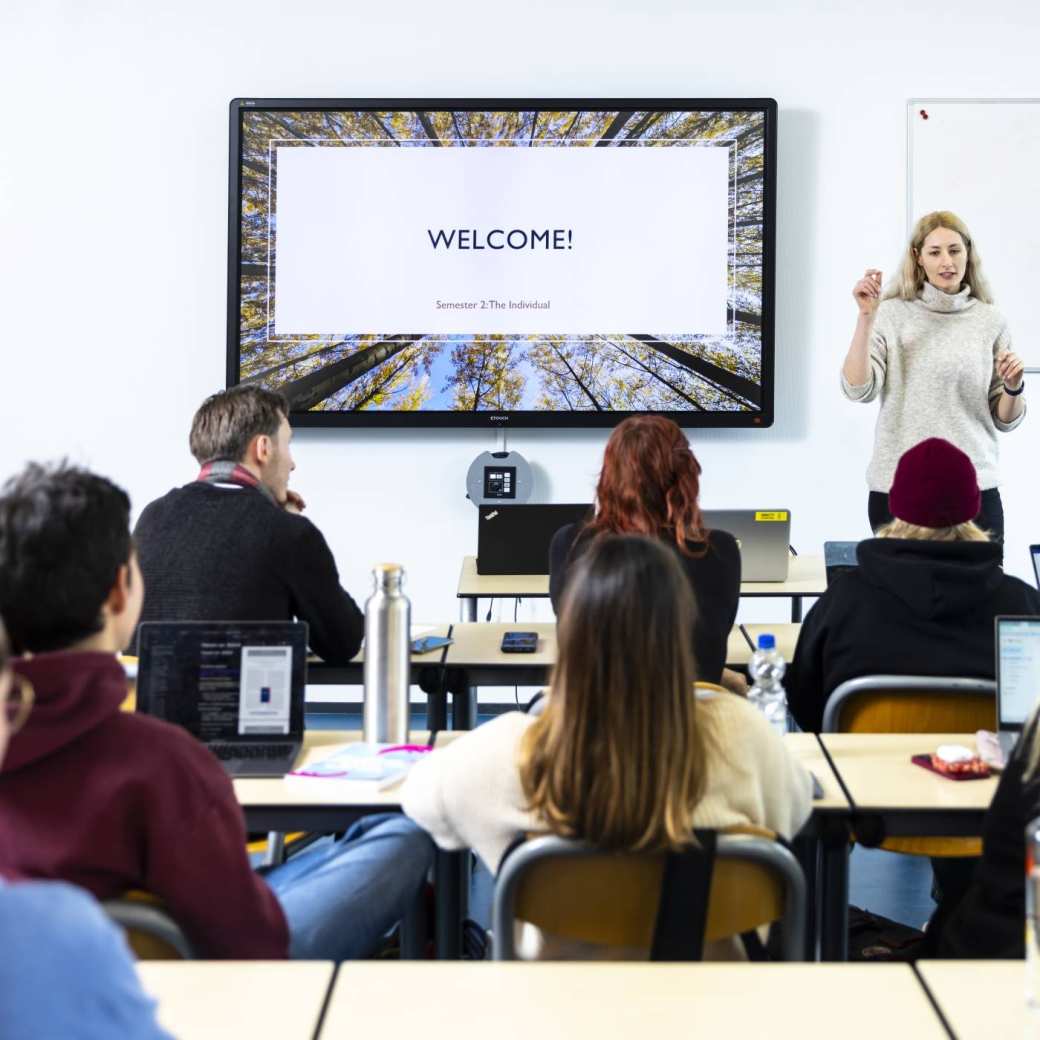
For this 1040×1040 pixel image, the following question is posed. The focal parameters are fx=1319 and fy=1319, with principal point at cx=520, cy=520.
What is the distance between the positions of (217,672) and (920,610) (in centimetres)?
134

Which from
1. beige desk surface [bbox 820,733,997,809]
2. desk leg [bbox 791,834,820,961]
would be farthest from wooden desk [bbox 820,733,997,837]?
desk leg [bbox 791,834,820,961]

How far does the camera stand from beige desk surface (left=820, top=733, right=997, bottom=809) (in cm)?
198

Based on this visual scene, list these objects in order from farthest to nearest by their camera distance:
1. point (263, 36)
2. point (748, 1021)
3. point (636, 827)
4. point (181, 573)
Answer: point (263, 36)
point (181, 573)
point (636, 827)
point (748, 1021)

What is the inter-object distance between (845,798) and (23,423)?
13.2 feet

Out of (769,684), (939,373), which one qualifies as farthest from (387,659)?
(939,373)

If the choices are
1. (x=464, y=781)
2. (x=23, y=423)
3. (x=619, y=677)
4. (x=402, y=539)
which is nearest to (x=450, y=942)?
(x=464, y=781)

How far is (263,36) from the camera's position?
16.2ft

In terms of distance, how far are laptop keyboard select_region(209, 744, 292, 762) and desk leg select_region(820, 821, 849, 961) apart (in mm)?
894

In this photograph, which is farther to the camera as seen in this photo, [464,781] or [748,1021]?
[464,781]

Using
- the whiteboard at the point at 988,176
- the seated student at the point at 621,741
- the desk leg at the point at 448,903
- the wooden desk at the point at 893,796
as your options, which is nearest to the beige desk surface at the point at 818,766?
the wooden desk at the point at 893,796

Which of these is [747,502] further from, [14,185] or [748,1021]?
[748,1021]

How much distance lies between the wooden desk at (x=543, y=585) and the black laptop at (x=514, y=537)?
1.4 inches

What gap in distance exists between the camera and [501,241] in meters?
4.94

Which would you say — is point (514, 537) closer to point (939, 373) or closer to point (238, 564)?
point (238, 564)
